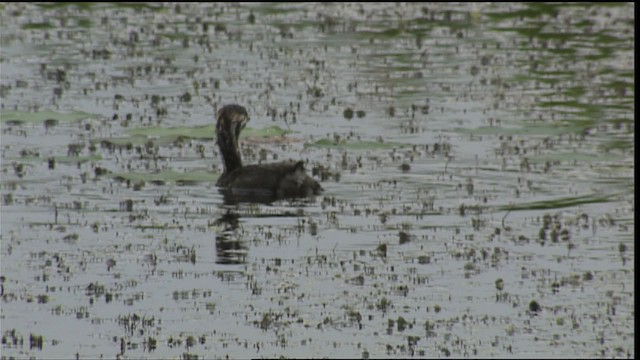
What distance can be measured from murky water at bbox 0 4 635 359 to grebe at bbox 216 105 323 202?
0.30 metres

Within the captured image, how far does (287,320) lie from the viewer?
16.1 meters

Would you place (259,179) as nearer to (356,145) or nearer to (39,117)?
(356,145)

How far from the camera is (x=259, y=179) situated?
22766 mm

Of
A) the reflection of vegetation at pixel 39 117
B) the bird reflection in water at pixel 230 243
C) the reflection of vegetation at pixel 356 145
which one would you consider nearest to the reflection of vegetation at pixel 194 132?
the reflection of vegetation at pixel 356 145

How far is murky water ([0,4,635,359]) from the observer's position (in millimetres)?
15906

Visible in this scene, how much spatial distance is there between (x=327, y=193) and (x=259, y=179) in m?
0.86

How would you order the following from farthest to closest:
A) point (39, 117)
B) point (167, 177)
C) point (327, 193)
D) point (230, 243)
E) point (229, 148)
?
point (39, 117), point (229, 148), point (167, 177), point (327, 193), point (230, 243)

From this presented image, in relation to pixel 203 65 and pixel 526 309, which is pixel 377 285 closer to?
pixel 526 309

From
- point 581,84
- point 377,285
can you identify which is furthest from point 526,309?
point 581,84

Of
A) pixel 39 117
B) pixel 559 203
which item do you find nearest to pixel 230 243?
pixel 559 203

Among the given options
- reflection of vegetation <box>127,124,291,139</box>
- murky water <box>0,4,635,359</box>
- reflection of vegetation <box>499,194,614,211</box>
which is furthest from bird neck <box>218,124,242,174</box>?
reflection of vegetation <box>499,194,614,211</box>

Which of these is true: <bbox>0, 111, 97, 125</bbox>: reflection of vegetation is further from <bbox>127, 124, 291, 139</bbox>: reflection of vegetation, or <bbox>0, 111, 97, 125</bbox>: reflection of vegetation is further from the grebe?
the grebe

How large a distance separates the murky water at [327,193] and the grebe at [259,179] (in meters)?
0.30

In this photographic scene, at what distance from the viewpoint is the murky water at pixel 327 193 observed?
52.2 ft
